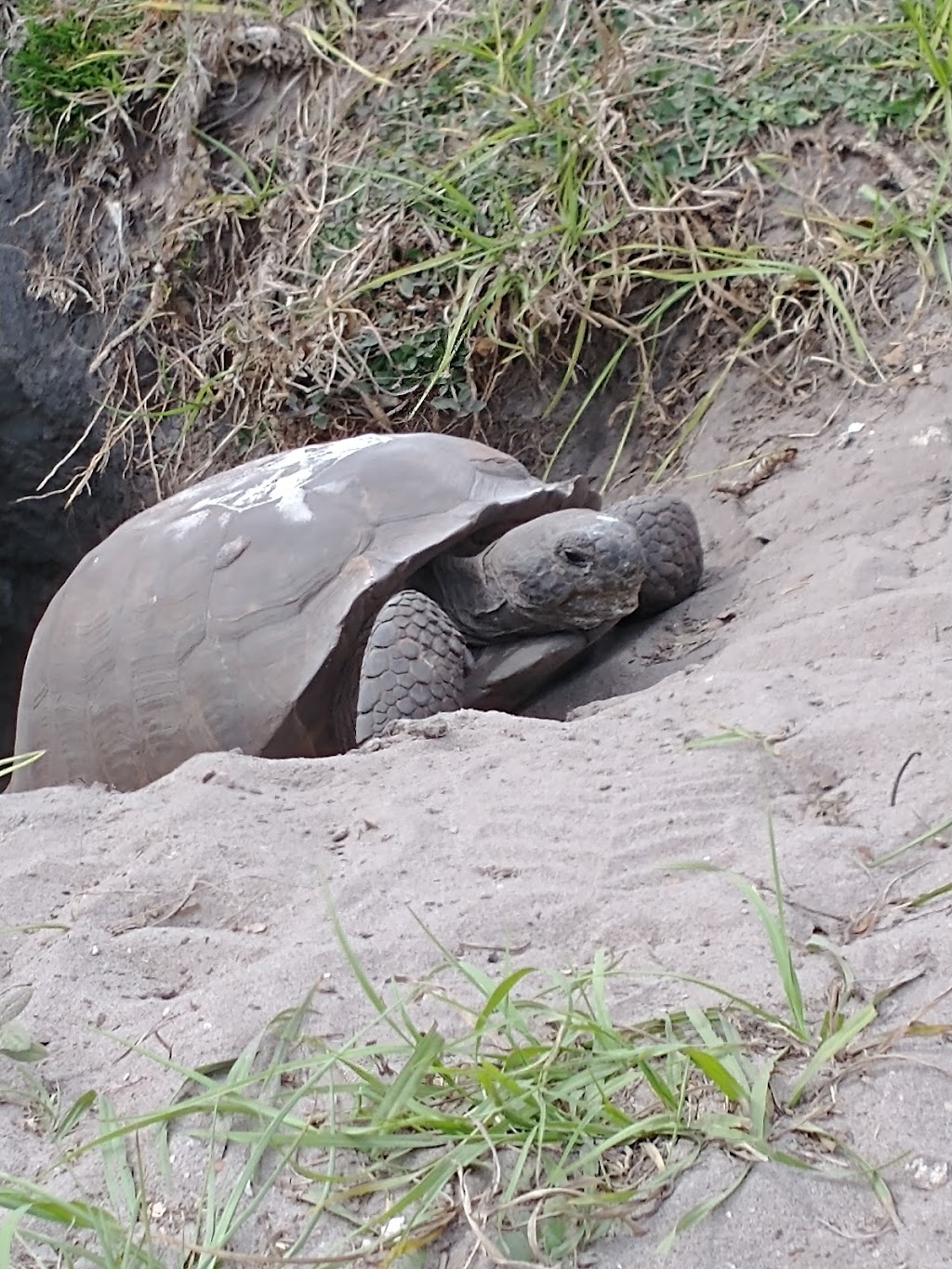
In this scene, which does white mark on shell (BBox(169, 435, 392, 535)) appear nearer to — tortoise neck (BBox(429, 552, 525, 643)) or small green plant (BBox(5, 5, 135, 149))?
tortoise neck (BBox(429, 552, 525, 643))

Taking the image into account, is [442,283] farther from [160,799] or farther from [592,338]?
[160,799]

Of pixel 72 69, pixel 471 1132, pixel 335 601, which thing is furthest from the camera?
pixel 72 69

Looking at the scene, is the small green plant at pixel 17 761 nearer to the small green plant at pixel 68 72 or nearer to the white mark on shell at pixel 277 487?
the white mark on shell at pixel 277 487

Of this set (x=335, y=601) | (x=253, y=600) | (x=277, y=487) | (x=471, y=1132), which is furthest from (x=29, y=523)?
(x=471, y=1132)

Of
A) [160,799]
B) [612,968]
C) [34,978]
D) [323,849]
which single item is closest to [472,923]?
[612,968]

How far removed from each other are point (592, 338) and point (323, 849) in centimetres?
266

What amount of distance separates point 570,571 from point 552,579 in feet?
0.15

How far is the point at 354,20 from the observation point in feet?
14.9

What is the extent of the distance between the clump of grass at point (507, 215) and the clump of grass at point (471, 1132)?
8.81 ft

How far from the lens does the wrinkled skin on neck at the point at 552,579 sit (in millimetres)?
2922

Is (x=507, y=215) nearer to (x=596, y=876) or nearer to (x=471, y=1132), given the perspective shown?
(x=596, y=876)

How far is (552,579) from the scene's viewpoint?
295 centimetres

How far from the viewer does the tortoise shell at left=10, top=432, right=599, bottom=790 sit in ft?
9.41

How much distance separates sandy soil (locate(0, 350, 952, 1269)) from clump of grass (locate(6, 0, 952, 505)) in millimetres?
1586
